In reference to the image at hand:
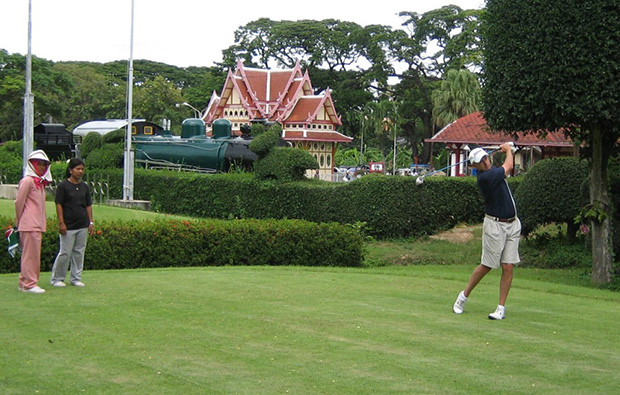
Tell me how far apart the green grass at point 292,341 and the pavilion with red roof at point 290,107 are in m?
43.5

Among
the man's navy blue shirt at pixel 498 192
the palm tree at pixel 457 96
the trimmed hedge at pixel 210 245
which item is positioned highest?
the palm tree at pixel 457 96

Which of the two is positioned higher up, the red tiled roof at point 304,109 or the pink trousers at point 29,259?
the red tiled roof at point 304,109

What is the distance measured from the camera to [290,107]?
55.4 m

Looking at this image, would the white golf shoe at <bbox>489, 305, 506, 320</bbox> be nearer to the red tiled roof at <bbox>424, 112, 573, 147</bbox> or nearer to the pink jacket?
the pink jacket

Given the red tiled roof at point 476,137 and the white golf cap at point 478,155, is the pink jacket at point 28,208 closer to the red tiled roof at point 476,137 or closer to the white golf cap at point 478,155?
the white golf cap at point 478,155

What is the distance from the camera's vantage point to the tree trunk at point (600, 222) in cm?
→ 1480

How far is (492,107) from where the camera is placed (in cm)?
1510

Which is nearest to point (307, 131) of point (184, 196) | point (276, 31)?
point (276, 31)

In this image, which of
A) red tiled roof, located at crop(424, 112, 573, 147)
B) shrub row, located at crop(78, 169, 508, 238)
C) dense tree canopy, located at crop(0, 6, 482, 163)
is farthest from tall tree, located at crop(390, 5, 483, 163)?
shrub row, located at crop(78, 169, 508, 238)

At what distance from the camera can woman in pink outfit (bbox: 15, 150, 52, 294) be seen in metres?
9.90

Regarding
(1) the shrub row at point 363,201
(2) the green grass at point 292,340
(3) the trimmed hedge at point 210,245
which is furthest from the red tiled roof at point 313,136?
(2) the green grass at point 292,340

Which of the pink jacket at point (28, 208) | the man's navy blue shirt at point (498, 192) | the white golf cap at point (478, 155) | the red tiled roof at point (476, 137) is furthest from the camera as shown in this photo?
the red tiled roof at point (476, 137)

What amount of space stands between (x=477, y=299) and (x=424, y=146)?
66.0 meters

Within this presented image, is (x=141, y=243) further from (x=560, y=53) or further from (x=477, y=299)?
(x=560, y=53)
